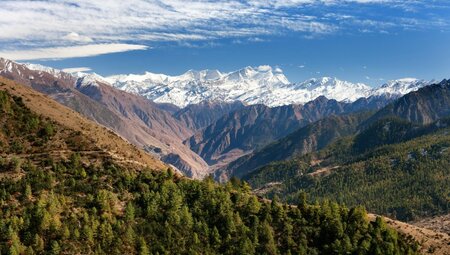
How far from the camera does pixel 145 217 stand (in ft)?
529

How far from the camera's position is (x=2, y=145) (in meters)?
190

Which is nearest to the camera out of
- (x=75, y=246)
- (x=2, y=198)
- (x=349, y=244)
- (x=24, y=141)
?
(x=75, y=246)

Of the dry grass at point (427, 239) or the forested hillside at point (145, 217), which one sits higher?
the forested hillside at point (145, 217)

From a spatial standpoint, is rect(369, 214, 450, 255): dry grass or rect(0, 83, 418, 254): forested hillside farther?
rect(369, 214, 450, 255): dry grass

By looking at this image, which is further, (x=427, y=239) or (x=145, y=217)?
(x=427, y=239)

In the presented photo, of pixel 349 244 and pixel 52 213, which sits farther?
pixel 349 244

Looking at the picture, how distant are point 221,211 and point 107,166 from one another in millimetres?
47926

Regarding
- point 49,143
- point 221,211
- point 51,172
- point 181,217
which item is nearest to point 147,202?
point 181,217

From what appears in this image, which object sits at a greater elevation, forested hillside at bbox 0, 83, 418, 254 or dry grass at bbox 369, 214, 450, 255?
forested hillside at bbox 0, 83, 418, 254

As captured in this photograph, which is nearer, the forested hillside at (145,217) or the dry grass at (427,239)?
the forested hillside at (145,217)

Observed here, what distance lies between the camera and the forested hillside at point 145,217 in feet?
465

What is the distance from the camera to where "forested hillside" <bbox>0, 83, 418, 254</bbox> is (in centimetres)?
14188

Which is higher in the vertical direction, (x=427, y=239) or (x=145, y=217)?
(x=145, y=217)

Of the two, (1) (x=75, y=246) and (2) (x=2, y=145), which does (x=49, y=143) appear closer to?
(2) (x=2, y=145)
